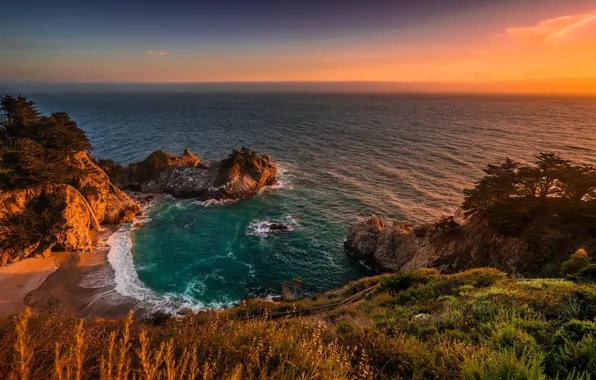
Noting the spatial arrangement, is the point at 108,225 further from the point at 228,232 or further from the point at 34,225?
the point at 228,232

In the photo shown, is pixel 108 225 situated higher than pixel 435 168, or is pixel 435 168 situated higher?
pixel 435 168

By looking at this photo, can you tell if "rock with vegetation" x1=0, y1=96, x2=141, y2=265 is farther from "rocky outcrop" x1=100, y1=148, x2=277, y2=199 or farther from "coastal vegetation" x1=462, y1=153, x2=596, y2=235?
"coastal vegetation" x1=462, y1=153, x2=596, y2=235

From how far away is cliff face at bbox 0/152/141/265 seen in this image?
2958cm

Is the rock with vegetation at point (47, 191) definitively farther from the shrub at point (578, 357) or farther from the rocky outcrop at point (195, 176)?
the shrub at point (578, 357)

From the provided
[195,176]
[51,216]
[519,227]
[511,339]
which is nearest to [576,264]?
[519,227]

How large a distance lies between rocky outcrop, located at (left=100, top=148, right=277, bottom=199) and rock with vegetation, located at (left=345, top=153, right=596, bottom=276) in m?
31.0

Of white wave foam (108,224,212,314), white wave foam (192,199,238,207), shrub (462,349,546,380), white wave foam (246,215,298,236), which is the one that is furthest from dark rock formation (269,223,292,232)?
shrub (462,349,546,380)

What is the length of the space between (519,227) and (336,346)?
2607 cm

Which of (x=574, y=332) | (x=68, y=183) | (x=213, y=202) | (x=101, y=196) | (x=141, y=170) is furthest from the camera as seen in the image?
(x=141, y=170)

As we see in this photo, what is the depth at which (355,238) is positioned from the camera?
34625 mm

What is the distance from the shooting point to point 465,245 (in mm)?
26344

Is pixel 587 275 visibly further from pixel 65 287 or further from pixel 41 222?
pixel 41 222

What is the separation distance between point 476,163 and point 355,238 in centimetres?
4221

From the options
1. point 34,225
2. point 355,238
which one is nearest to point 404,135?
point 355,238
